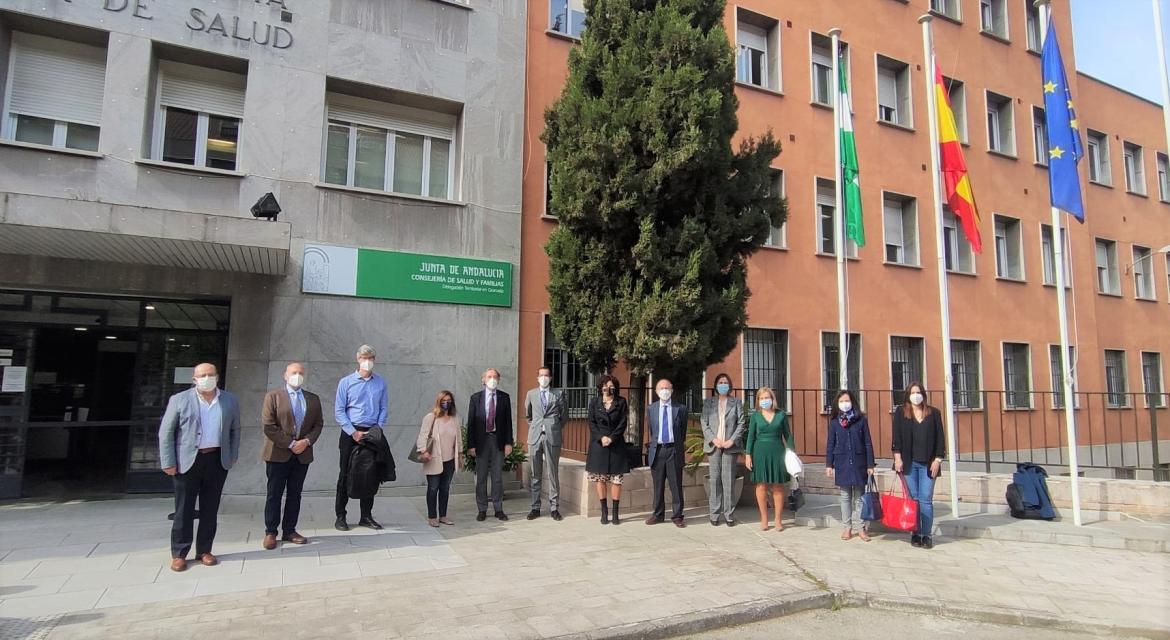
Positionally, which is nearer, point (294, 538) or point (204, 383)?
point (204, 383)

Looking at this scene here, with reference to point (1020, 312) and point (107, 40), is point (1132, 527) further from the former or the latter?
point (107, 40)

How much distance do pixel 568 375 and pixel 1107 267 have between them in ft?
59.5

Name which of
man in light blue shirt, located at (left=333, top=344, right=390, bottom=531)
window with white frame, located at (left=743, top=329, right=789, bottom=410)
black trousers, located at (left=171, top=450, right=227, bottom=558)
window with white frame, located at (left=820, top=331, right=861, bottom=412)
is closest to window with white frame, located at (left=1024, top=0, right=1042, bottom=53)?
window with white frame, located at (left=820, top=331, right=861, bottom=412)

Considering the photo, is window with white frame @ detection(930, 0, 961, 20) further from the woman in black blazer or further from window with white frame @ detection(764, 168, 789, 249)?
the woman in black blazer

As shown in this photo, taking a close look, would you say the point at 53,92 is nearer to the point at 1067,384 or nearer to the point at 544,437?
the point at 544,437

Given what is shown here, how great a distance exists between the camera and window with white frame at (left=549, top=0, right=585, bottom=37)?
12555 millimetres

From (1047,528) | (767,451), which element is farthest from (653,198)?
(1047,528)

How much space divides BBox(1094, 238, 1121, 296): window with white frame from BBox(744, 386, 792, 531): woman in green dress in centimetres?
1745

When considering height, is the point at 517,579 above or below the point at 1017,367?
below

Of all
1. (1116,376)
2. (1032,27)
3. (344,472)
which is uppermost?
(1032,27)

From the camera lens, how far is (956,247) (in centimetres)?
1688

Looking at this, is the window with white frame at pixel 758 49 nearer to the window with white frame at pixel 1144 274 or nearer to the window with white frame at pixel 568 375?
the window with white frame at pixel 568 375

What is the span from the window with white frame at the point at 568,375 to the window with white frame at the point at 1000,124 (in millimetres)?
13522

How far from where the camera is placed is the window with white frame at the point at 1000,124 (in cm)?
1784
